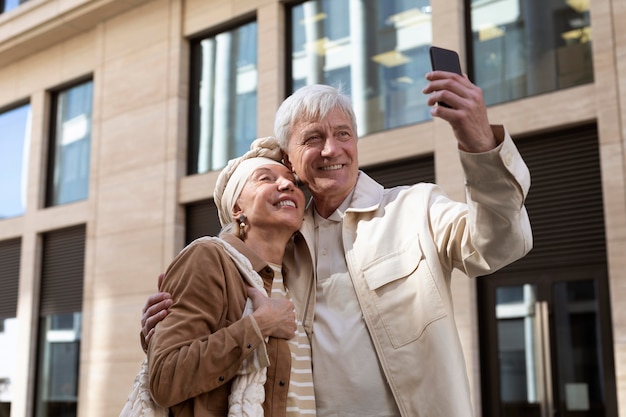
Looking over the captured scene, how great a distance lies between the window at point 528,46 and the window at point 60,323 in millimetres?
7086

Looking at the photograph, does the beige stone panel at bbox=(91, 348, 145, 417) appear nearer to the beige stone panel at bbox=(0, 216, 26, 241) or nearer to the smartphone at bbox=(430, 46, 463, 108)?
the beige stone panel at bbox=(0, 216, 26, 241)

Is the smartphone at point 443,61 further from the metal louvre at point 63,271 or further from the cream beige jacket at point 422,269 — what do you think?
the metal louvre at point 63,271

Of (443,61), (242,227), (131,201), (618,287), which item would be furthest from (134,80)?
(443,61)

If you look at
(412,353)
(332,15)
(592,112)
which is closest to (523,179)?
(412,353)

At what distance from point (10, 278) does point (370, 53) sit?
7580 millimetres

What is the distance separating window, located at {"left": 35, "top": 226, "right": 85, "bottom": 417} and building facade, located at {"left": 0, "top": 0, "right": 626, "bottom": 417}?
0.03 meters

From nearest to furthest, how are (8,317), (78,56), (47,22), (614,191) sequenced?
(614,191)
(47,22)
(78,56)
(8,317)

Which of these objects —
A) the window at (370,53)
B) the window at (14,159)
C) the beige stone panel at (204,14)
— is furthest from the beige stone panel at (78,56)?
the window at (370,53)

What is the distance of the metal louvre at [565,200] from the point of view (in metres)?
7.43

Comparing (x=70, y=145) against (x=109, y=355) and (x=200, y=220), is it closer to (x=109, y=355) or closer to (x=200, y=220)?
(x=200, y=220)

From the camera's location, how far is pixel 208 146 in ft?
37.4

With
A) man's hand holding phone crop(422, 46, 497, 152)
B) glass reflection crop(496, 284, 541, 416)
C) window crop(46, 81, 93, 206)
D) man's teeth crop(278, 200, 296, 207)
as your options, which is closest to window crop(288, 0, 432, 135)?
glass reflection crop(496, 284, 541, 416)

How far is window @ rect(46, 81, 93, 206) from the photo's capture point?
43.3ft

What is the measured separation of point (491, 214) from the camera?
1.96 m
